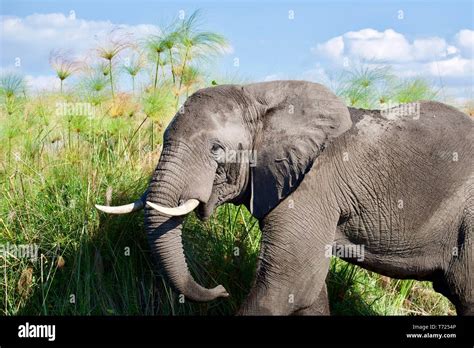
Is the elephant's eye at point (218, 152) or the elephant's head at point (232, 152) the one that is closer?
the elephant's head at point (232, 152)

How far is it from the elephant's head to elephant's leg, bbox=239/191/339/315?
15 centimetres

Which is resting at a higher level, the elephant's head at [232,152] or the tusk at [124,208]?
the elephant's head at [232,152]

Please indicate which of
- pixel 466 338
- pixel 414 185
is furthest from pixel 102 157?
pixel 466 338

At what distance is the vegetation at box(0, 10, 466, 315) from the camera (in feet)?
26.9

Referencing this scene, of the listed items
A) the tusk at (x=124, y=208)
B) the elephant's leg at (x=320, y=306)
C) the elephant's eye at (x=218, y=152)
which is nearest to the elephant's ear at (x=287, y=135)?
the elephant's eye at (x=218, y=152)

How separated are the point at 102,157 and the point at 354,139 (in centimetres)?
332

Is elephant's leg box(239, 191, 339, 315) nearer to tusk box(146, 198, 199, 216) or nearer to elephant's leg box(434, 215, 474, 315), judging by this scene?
tusk box(146, 198, 199, 216)

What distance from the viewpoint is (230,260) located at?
8.43m

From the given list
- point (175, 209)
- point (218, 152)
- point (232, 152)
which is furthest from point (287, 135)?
point (175, 209)

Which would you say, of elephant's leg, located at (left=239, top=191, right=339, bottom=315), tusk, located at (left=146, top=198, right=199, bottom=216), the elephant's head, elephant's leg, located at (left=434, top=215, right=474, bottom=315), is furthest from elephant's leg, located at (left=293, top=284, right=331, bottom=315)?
tusk, located at (left=146, top=198, right=199, bottom=216)

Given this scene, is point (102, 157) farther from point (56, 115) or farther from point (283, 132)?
point (283, 132)

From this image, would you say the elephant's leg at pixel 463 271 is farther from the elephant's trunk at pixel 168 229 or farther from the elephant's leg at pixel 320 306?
the elephant's trunk at pixel 168 229

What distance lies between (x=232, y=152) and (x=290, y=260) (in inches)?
37.6

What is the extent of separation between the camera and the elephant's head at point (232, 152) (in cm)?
645
